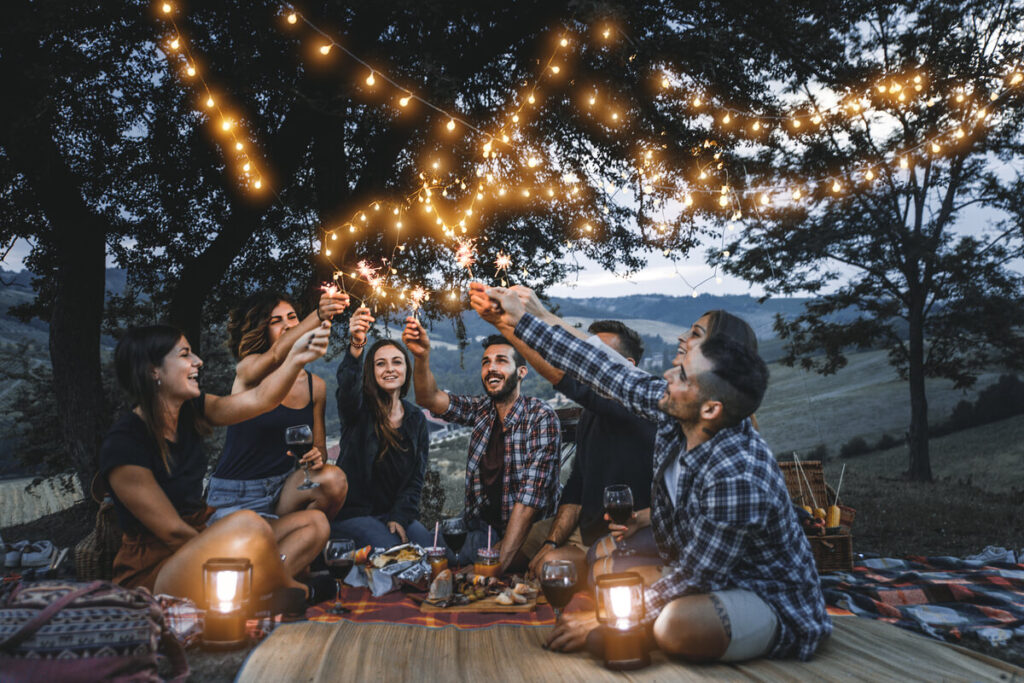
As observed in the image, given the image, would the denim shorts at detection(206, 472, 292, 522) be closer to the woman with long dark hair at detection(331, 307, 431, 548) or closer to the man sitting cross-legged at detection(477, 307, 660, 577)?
the woman with long dark hair at detection(331, 307, 431, 548)

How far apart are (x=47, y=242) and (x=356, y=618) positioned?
6.44 metres

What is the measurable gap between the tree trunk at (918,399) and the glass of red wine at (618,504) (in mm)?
9356

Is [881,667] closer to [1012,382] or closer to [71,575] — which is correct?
[71,575]

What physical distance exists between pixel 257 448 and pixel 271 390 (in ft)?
2.27

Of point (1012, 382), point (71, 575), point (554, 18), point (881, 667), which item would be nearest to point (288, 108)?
point (554, 18)

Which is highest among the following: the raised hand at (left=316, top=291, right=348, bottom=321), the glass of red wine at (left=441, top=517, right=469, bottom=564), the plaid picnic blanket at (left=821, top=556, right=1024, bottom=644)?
the raised hand at (left=316, top=291, right=348, bottom=321)

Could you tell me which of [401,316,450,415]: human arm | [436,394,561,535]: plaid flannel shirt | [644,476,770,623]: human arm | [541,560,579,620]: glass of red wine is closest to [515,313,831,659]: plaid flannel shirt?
[644,476,770,623]: human arm

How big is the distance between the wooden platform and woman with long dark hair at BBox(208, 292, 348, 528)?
911mm

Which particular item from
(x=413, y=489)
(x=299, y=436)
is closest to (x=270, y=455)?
(x=299, y=436)

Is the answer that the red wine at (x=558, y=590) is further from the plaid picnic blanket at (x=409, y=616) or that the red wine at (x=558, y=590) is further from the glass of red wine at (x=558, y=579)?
the plaid picnic blanket at (x=409, y=616)

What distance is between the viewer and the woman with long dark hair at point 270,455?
3711 millimetres

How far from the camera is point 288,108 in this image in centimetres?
686

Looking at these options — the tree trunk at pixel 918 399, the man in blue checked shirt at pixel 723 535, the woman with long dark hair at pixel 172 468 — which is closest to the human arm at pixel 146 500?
the woman with long dark hair at pixel 172 468

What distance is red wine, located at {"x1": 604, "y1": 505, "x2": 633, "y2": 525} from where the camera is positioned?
2.87 meters
